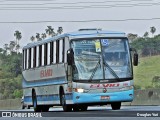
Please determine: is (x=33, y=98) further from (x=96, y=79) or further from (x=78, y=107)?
(x=96, y=79)

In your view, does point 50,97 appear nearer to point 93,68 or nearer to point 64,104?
point 64,104

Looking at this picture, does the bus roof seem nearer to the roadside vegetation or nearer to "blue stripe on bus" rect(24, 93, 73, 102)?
"blue stripe on bus" rect(24, 93, 73, 102)

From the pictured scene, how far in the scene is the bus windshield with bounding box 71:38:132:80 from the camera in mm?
31891

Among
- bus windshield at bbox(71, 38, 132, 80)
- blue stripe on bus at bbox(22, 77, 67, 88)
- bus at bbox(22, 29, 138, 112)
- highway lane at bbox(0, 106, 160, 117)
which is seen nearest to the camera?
highway lane at bbox(0, 106, 160, 117)

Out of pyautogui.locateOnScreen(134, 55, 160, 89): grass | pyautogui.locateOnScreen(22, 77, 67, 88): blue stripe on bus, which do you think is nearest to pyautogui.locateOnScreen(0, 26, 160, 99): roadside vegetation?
pyautogui.locateOnScreen(134, 55, 160, 89): grass

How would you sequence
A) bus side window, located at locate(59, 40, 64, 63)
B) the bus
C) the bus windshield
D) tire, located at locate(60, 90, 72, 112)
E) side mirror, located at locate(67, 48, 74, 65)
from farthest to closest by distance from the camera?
bus side window, located at locate(59, 40, 64, 63), tire, located at locate(60, 90, 72, 112), the bus windshield, the bus, side mirror, located at locate(67, 48, 74, 65)

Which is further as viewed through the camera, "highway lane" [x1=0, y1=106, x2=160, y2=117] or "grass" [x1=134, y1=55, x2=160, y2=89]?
"grass" [x1=134, y1=55, x2=160, y2=89]

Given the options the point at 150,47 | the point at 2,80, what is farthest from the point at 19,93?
the point at 150,47

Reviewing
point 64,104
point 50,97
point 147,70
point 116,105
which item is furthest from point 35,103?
point 147,70

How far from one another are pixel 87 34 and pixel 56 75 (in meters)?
2.47

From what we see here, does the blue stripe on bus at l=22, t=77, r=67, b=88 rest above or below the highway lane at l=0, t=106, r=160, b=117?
above

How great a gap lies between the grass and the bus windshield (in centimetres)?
9830

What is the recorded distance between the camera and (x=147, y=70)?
145 meters

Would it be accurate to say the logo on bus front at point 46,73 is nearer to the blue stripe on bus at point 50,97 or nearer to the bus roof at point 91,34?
the blue stripe on bus at point 50,97
